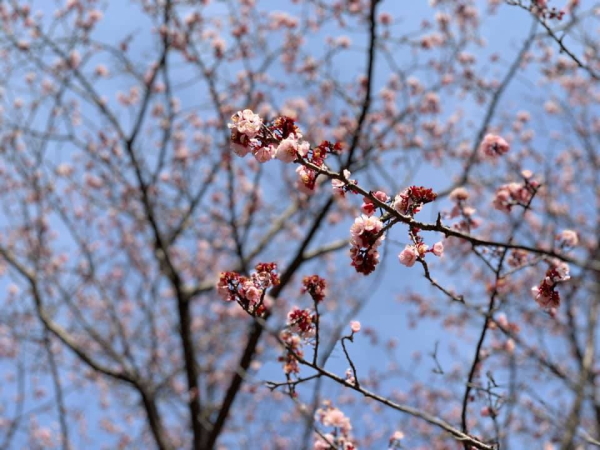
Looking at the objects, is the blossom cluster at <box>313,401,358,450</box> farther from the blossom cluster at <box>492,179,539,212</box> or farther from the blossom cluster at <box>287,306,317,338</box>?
the blossom cluster at <box>492,179,539,212</box>

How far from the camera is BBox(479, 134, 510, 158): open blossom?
12.8 ft

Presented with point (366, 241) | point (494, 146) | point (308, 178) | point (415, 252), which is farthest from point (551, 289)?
point (494, 146)

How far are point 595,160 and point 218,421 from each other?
8219mm

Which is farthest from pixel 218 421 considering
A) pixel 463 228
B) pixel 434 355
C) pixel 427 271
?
pixel 427 271

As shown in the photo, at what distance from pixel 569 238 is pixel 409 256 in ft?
6.31

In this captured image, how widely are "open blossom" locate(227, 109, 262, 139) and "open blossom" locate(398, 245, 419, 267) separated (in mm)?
896

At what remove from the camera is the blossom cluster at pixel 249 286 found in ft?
7.80

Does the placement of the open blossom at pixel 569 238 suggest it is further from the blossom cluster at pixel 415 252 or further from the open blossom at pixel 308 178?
the open blossom at pixel 308 178

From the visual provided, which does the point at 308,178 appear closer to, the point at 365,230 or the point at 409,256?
the point at 365,230

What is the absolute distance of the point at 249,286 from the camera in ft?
7.82

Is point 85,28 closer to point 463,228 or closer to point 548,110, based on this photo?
point 463,228

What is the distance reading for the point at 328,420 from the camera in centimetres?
321

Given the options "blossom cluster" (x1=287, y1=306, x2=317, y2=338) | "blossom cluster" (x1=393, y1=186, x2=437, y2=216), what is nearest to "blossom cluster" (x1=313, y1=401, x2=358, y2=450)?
"blossom cluster" (x1=287, y1=306, x2=317, y2=338)

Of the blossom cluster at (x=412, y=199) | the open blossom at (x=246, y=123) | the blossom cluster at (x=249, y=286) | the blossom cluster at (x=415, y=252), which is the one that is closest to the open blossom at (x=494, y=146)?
the blossom cluster at (x=415, y=252)
